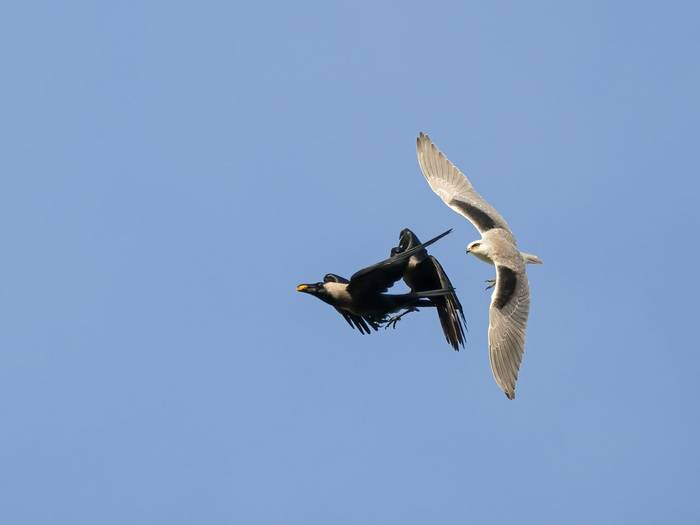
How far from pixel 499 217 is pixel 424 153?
294 centimetres

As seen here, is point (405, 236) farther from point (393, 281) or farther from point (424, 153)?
point (424, 153)

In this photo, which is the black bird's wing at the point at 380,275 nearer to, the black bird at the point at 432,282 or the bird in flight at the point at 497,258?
the black bird at the point at 432,282

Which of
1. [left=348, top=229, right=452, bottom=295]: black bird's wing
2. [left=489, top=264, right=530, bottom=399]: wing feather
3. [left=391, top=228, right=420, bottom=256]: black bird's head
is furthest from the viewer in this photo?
Result: [left=489, top=264, right=530, bottom=399]: wing feather

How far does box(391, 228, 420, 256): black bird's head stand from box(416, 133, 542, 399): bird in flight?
307 centimetres

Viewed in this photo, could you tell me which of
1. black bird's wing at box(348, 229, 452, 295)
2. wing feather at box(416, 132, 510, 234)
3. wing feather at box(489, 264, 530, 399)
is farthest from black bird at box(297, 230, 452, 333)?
wing feather at box(416, 132, 510, 234)

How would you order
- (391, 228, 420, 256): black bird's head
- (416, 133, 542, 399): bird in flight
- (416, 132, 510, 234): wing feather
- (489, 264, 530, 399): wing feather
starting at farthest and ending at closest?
(416, 132, 510, 234): wing feather
(416, 133, 542, 399): bird in flight
(489, 264, 530, 399): wing feather
(391, 228, 420, 256): black bird's head

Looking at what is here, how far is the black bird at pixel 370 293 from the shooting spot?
79.2 ft

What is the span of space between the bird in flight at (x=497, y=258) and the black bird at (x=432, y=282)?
1.11 metres

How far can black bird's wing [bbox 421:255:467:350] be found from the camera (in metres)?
25.6

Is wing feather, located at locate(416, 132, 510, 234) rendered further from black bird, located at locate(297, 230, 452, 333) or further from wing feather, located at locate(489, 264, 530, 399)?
black bird, located at locate(297, 230, 452, 333)

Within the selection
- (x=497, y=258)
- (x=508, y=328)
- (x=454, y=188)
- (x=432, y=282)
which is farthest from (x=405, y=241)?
(x=454, y=188)

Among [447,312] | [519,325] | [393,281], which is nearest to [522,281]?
[519,325]

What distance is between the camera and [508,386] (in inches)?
1027

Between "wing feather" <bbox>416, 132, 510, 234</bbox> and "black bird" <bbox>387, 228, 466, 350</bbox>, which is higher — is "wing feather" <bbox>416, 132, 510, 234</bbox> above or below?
above
